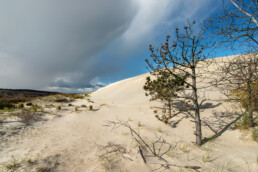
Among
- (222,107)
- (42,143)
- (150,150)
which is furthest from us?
(222,107)

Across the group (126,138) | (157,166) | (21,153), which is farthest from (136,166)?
(21,153)

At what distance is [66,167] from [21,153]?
1.49 metres

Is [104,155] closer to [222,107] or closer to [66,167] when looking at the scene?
[66,167]

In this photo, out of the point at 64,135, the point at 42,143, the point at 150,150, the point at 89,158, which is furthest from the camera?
the point at 64,135

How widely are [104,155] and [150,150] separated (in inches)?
50.6

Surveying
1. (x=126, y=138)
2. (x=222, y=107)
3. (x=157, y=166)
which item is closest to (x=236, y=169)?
(x=157, y=166)

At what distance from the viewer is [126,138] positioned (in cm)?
376

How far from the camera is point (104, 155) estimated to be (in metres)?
2.67

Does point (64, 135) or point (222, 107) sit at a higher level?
point (222, 107)

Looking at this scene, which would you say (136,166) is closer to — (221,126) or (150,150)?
(150,150)

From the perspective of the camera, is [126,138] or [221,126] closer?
[126,138]

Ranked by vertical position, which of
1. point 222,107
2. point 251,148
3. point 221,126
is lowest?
point 251,148

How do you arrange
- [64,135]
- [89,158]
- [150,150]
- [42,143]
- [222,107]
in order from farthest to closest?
[222,107], [64,135], [42,143], [150,150], [89,158]

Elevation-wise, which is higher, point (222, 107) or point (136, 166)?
point (222, 107)
